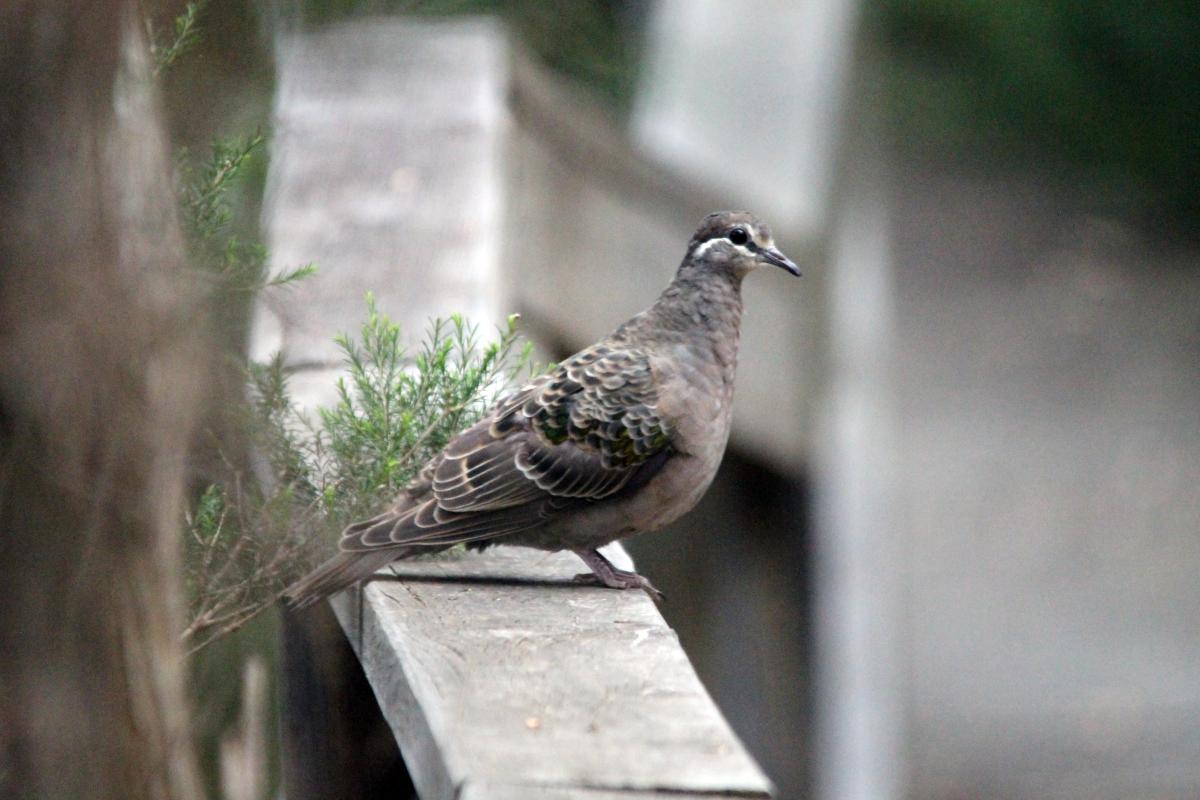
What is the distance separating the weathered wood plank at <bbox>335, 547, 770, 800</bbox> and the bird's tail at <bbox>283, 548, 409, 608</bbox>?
4 centimetres

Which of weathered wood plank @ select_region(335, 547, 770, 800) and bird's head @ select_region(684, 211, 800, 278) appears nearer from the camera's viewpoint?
weathered wood plank @ select_region(335, 547, 770, 800)

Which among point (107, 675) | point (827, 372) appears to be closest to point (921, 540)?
point (827, 372)

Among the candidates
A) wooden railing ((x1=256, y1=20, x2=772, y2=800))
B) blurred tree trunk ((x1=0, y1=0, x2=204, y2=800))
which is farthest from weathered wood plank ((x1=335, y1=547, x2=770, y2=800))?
blurred tree trunk ((x1=0, y1=0, x2=204, y2=800))

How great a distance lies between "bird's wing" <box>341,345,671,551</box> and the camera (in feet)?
10.5

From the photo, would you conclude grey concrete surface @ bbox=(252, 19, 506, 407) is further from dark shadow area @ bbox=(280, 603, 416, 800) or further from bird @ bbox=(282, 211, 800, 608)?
dark shadow area @ bbox=(280, 603, 416, 800)

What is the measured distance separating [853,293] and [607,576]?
15.3ft

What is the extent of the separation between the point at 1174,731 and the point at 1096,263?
5.11 m

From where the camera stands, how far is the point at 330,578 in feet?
9.22

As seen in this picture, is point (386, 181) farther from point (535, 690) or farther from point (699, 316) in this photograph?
point (535, 690)

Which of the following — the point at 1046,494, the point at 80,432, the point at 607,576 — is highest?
the point at 80,432

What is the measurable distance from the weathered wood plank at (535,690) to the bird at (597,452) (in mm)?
135

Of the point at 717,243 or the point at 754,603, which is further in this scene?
the point at 754,603

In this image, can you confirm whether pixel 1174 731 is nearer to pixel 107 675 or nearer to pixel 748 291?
pixel 748 291

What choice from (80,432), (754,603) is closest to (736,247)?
(80,432)
